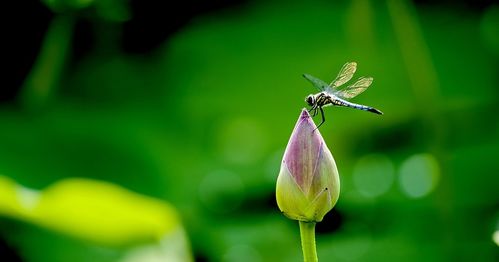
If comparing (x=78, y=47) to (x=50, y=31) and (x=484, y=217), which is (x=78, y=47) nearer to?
Result: (x=50, y=31)

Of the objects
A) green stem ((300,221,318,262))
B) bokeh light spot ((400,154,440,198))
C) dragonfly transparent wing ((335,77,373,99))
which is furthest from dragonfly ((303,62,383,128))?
bokeh light spot ((400,154,440,198))

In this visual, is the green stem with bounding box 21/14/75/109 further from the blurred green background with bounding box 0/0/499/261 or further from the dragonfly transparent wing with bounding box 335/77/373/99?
the dragonfly transparent wing with bounding box 335/77/373/99

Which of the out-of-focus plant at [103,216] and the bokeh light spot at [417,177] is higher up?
the bokeh light spot at [417,177]

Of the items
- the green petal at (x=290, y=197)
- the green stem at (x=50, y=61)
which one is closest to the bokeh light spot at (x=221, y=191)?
the green stem at (x=50, y=61)

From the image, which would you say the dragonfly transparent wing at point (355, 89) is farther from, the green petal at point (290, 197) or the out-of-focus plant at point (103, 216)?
the out-of-focus plant at point (103, 216)

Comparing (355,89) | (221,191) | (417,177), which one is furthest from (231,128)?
(355,89)

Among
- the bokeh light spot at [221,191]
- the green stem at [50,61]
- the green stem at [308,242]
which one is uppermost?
the green stem at [50,61]

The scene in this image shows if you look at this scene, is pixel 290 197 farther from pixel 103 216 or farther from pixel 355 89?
pixel 103 216
